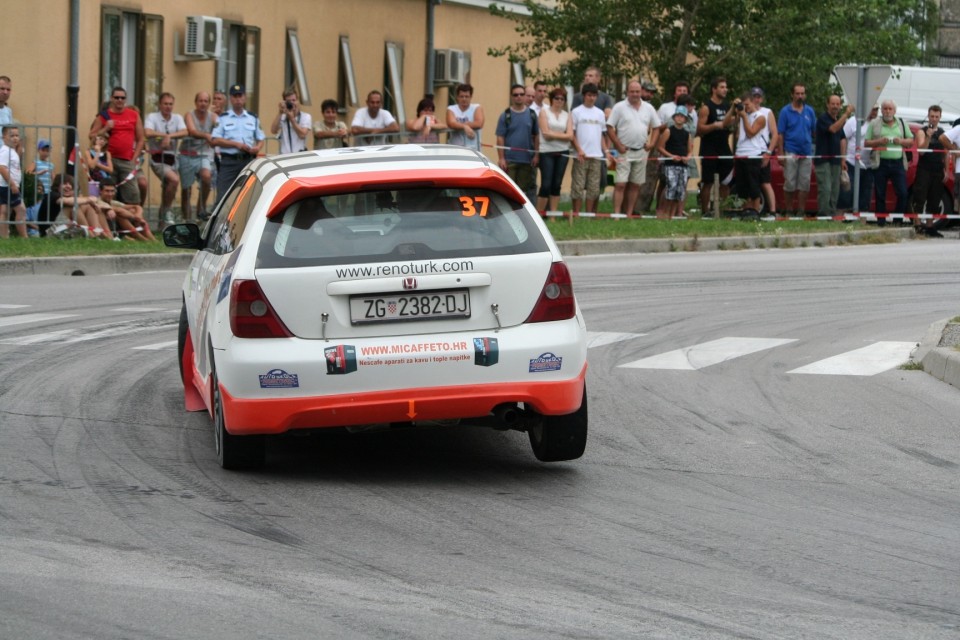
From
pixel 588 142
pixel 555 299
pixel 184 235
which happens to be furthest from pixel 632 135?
pixel 555 299

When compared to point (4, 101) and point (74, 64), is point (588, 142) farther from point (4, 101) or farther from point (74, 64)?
point (4, 101)

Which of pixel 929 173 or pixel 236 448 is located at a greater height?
pixel 929 173

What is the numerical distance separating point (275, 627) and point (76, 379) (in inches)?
242

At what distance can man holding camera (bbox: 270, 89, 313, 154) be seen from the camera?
23.7 m

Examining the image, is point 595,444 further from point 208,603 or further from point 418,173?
point 208,603

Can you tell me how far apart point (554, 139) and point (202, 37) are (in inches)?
310

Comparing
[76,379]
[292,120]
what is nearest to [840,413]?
[76,379]

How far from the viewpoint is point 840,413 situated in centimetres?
1049

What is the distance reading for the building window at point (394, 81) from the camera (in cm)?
3719

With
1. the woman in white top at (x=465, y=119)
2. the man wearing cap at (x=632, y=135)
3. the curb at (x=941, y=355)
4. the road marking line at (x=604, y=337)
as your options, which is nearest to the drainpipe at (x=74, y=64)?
the woman in white top at (x=465, y=119)

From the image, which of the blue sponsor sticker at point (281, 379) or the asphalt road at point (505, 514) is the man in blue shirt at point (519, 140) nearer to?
the asphalt road at point (505, 514)

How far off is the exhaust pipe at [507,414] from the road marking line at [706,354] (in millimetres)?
4157

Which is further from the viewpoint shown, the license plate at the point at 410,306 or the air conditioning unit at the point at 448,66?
the air conditioning unit at the point at 448,66

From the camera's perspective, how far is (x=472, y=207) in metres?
8.22
